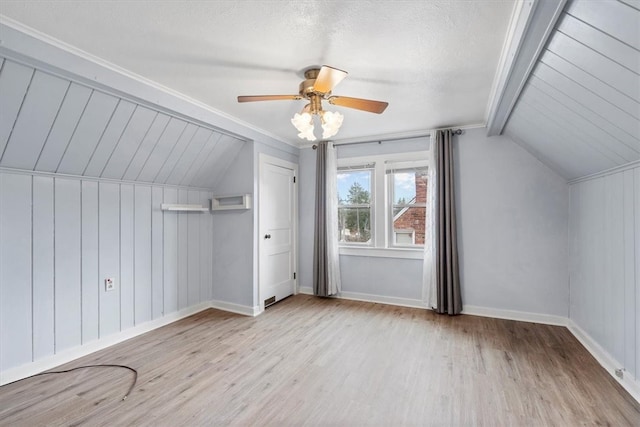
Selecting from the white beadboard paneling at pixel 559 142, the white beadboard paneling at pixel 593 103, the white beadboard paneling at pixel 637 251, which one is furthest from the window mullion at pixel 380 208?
the white beadboard paneling at pixel 637 251

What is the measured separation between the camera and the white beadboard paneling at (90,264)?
110 inches

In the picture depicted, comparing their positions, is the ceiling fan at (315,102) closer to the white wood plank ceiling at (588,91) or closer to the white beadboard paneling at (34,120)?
the white wood plank ceiling at (588,91)

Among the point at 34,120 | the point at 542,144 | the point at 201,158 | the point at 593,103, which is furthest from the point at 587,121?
the point at 34,120

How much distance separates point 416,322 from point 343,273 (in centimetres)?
132

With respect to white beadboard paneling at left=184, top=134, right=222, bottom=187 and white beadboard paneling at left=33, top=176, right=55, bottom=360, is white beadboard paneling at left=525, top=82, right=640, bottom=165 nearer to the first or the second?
white beadboard paneling at left=184, top=134, right=222, bottom=187

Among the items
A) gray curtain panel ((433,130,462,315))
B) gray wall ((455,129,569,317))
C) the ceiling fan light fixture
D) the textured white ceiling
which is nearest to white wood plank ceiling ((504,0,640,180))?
the textured white ceiling

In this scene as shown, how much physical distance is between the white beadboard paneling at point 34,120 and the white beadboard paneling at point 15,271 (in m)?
0.18

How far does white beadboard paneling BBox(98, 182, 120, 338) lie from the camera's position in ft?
9.65

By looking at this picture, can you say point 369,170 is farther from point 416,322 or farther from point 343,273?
point 416,322

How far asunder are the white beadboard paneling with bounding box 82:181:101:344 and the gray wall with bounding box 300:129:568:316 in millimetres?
A: 3635

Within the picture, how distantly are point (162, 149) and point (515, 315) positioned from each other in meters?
4.40

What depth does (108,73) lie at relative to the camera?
2.22 metres

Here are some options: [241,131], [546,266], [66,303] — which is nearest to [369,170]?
[241,131]

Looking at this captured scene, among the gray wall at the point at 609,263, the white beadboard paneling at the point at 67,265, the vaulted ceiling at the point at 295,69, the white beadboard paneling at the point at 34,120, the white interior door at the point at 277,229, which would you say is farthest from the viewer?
the white interior door at the point at 277,229
